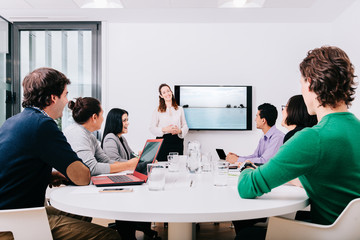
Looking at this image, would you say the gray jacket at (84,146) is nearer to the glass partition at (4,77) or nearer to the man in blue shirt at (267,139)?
the man in blue shirt at (267,139)

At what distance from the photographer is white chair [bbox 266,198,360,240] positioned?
3.42ft

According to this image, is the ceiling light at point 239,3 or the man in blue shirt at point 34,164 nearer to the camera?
the man in blue shirt at point 34,164

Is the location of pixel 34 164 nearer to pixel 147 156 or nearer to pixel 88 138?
pixel 147 156

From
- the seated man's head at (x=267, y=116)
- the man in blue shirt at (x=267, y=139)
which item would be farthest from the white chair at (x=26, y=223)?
the seated man's head at (x=267, y=116)

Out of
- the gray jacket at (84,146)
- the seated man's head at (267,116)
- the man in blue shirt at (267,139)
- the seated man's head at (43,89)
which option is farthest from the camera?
the seated man's head at (267,116)

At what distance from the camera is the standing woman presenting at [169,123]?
13.7 feet

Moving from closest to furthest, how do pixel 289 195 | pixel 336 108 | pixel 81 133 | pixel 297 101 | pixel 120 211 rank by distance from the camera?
pixel 120 211, pixel 336 108, pixel 289 195, pixel 81 133, pixel 297 101

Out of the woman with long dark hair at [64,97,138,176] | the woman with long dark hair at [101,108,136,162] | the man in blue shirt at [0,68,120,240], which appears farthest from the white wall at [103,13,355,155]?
the man in blue shirt at [0,68,120,240]

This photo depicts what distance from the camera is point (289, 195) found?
135 centimetres

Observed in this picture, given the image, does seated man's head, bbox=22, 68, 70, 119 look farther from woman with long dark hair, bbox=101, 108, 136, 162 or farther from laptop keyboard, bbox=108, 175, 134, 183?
woman with long dark hair, bbox=101, 108, 136, 162

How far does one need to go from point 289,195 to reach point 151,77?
12.5 feet

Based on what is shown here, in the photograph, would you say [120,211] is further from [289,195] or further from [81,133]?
[81,133]

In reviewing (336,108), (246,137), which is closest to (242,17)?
(246,137)

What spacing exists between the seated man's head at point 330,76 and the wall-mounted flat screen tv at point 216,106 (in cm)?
358
